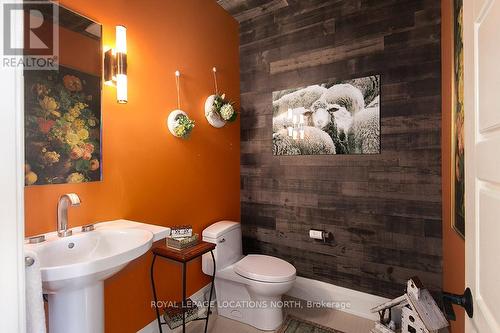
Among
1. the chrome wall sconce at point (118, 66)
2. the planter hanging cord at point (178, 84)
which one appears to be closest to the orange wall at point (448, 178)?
the planter hanging cord at point (178, 84)

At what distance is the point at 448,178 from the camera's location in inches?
63.8

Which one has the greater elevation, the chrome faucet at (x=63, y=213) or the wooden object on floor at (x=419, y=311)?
the chrome faucet at (x=63, y=213)

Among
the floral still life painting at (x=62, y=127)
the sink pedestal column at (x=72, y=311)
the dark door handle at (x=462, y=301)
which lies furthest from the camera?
A: the floral still life painting at (x=62, y=127)

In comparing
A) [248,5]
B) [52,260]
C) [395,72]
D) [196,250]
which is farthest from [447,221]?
[248,5]

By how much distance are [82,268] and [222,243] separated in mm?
1397

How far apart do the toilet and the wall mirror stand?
121 cm

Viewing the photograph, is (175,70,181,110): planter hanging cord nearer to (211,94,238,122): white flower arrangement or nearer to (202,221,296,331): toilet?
(211,94,238,122): white flower arrangement

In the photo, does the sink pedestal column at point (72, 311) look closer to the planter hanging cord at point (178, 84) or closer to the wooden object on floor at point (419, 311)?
the planter hanging cord at point (178, 84)

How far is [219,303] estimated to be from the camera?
2281 mm

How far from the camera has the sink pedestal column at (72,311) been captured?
1139 mm

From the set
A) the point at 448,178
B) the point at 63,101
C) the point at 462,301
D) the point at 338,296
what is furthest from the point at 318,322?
the point at 63,101

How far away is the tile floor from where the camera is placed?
6.73ft

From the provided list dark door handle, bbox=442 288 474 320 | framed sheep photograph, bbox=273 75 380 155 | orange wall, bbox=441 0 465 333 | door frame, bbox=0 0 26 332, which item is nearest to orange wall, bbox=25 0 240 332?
framed sheep photograph, bbox=273 75 380 155

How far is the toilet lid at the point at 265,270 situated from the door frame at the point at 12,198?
160 cm
